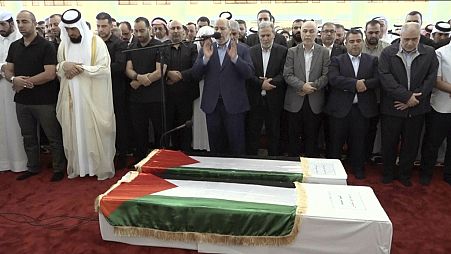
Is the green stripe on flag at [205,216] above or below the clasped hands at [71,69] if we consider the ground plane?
below

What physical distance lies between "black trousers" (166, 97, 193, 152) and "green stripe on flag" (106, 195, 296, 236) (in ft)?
6.23

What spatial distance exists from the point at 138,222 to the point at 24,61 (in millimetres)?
2299

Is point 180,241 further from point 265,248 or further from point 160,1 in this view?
point 160,1

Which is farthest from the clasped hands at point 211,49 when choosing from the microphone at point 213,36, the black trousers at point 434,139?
the black trousers at point 434,139

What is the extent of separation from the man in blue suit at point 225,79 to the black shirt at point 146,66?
555 mm

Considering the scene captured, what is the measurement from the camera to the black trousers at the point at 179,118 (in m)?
4.42

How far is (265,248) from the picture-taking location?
2.48 m

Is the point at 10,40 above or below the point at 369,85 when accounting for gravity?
above

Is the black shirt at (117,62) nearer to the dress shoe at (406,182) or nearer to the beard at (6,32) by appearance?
the beard at (6,32)

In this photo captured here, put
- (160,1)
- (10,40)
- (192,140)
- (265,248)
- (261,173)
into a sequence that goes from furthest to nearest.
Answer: (160,1), (192,140), (10,40), (261,173), (265,248)

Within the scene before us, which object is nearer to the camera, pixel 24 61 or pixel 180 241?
pixel 180 241

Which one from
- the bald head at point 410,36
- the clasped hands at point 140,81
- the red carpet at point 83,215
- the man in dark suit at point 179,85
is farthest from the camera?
the man in dark suit at point 179,85

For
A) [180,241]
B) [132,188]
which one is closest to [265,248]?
[180,241]

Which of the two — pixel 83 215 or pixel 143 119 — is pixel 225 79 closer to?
pixel 143 119
